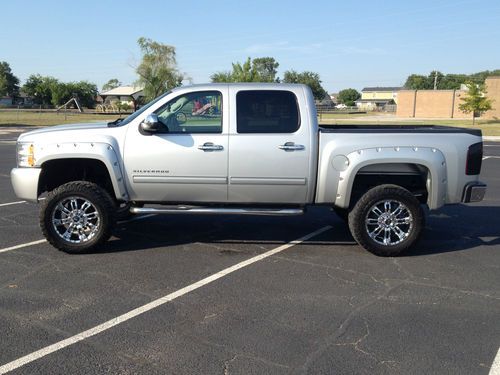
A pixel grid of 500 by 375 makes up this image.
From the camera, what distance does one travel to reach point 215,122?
587cm

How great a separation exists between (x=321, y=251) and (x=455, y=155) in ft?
6.36

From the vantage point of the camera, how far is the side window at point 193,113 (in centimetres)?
586

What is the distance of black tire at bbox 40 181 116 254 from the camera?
5754 millimetres

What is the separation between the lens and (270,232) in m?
6.93

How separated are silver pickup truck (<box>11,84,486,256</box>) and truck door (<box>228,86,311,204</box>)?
0.01 metres

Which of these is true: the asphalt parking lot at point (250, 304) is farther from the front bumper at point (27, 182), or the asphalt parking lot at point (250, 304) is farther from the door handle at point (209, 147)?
the door handle at point (209, 147)

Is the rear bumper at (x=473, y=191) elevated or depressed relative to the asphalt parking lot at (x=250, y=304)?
elevated

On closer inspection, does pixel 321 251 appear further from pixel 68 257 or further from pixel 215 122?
pixel 68 257

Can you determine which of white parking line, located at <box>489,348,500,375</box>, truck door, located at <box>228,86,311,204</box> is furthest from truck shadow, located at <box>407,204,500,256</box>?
white parking line, located at <box>489,348,500,375</box>

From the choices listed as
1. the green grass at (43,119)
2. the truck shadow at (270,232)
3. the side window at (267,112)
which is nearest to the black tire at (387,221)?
the truck shadow at (270,232)

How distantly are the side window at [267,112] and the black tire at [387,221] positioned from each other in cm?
124

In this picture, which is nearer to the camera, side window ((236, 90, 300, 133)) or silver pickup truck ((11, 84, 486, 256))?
silver pickup truck ((11, 84, 486, 256))

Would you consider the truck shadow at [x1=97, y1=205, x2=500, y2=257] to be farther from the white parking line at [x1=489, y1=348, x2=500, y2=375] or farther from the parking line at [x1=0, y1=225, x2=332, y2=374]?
the white parking line at [x1=489, y1=348, x2=500, y2=375]

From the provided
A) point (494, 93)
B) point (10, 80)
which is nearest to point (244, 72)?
point (494, 93)
